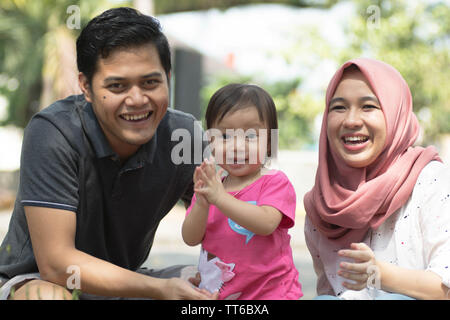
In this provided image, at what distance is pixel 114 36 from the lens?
8.41 feet

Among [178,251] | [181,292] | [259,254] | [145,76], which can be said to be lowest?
[178,251]

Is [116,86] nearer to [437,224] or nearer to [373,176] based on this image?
[373,176]

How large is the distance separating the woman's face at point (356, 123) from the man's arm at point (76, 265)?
881 mm

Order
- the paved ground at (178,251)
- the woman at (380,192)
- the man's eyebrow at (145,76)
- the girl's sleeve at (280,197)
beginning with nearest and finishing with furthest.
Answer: the woman at (380,192)
the girl's sleeve at (280,197)
the man's eyebrow at (145,76)
the paved ground at (178,251)

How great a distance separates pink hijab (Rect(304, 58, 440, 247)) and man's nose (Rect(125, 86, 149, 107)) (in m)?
0.83

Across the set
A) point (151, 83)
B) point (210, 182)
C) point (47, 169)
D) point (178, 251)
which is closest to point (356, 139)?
point (210, 182)

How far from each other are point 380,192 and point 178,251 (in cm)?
531

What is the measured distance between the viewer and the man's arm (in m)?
2.33

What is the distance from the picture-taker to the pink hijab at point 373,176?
2346 millimetres

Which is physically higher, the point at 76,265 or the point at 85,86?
the point at 85,86

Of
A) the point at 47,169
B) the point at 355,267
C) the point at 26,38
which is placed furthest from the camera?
the point at 26,38

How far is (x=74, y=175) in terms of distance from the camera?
2.62 meters

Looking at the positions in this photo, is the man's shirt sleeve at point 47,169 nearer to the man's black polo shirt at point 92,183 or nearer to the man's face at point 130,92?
the man's black polo shirt at point 92,183

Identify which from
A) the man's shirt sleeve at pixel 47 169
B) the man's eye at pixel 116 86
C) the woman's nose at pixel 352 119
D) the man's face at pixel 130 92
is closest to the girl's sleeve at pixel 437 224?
the woman's nose at pixel 352 119
